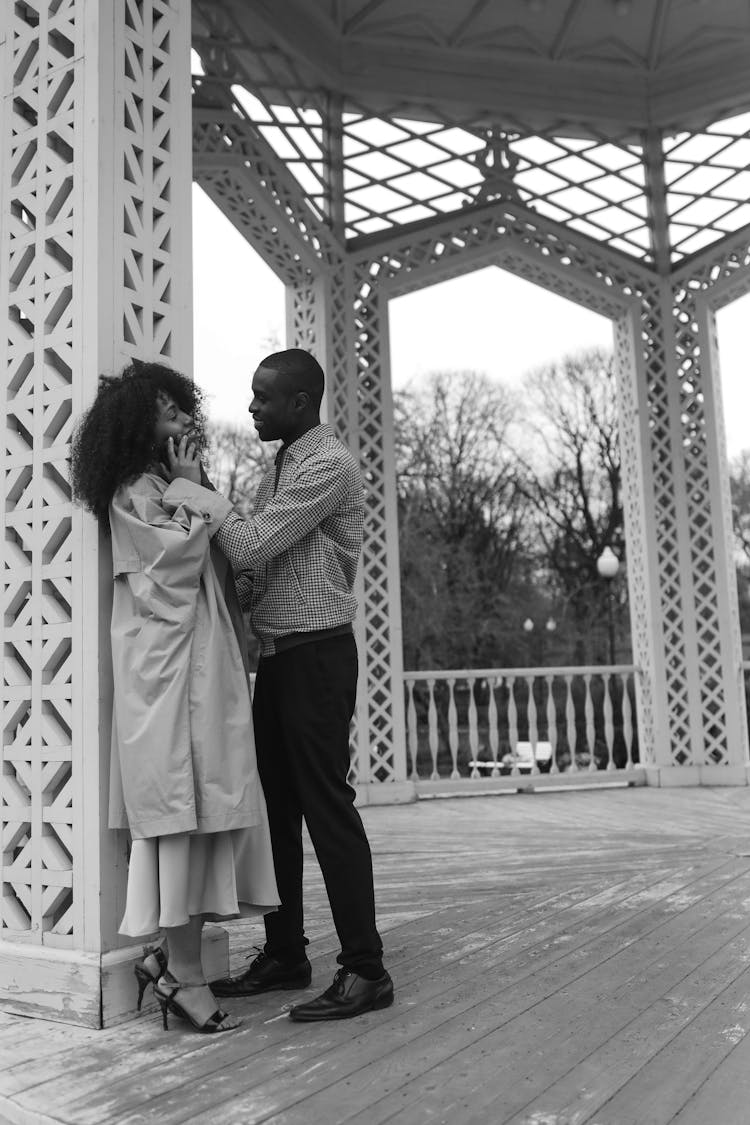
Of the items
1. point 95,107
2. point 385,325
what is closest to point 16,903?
point 95,107

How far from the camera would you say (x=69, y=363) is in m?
2.44

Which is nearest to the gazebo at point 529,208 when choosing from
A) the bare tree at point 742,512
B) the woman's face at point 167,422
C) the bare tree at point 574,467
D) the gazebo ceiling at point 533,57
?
the gazebo ceiling at point 533,57

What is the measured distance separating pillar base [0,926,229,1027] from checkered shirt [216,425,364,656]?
2.61ft

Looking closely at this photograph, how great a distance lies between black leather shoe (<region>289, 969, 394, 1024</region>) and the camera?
7.18ft

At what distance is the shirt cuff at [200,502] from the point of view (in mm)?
2240

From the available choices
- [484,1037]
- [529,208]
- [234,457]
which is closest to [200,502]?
[484,1037]

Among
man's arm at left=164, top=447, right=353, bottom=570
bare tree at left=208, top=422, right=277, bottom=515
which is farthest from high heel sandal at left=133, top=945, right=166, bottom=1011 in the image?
bare tree at left=208, top=422, right=277, bottom=515

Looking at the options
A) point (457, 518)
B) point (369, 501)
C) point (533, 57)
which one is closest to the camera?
point (369, 501)

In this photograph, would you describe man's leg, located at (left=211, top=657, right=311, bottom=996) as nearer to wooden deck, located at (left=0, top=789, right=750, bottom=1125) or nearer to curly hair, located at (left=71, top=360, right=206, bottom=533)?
wooden deck, located at (left=0, top=789, right=750, bottom=1125)

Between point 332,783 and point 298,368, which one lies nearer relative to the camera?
point 332,783

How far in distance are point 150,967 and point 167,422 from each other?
122 cm

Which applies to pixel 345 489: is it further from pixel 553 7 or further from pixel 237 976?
pixel 553 7

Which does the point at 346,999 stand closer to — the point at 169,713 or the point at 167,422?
the point at 169,713

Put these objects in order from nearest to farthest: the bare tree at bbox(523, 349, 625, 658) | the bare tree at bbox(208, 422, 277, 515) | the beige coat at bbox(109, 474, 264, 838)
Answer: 1. the beige coat at bbox(109, 474, 264, 838)
2. the bare tree at bbox(208, 422, 277, 515)
3. the bare tree at bbox(523, 349, 625, 658)
